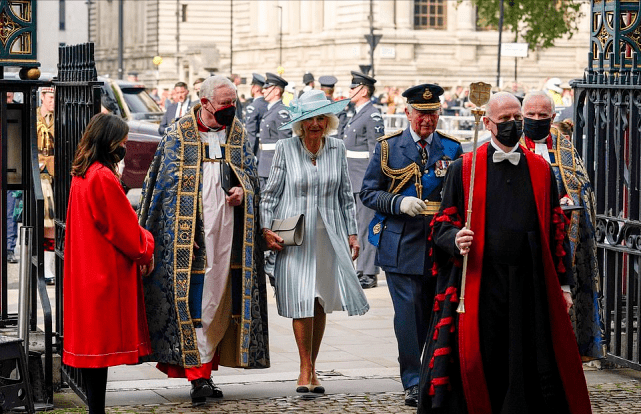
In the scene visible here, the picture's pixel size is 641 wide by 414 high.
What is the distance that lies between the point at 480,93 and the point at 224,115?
6.90ft

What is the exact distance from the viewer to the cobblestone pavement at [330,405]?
759cm

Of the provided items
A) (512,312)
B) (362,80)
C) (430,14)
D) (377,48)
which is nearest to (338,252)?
(512,312)

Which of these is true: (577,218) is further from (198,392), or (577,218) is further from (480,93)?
(198,392)

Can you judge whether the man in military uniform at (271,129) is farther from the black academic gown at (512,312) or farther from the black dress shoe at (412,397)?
the black academic gown at (512,312)

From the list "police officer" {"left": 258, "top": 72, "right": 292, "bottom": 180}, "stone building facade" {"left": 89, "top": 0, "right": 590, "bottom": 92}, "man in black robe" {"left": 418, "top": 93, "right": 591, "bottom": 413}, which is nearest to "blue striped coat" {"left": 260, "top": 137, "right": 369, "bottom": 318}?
"man in black robe" {"left": 418, "top": 93, "right": 591, "bottom": 413}

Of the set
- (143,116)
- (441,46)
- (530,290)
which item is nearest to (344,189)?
(530,290)

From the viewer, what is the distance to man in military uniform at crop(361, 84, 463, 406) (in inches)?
312

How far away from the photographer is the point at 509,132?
6.36 metres

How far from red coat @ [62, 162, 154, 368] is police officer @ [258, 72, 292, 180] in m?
9.22

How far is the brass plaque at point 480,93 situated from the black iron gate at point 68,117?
2.23 meters

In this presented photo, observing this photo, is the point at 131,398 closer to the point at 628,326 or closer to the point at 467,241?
the point at 467,241

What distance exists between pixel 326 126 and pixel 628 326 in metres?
2.36

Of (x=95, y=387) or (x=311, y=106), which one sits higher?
(x=311, y=106)

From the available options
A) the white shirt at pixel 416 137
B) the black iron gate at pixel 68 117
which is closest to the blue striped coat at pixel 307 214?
the white shirt at pixel 416 137
